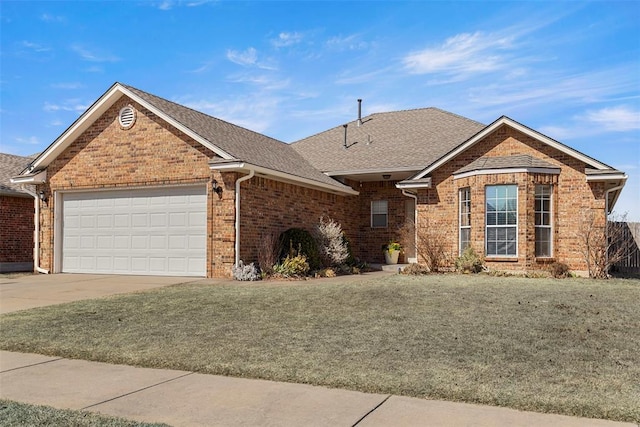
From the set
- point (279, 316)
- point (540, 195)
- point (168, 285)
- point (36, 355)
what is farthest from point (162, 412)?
point (540, 195)

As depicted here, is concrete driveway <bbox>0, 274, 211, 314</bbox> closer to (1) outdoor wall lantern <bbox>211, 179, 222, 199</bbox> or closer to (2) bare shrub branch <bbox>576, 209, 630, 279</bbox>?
(1) outdoor wall lantern <bbox>211, 179, 222, 199</bbox>

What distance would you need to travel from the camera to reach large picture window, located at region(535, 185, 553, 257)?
53.4ft

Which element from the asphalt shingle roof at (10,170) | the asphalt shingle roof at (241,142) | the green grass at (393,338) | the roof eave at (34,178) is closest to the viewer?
the green grass at (393,338)

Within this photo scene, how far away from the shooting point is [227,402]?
5148 mm

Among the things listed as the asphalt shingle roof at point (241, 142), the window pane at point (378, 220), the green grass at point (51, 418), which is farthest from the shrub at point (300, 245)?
the green grass at point (51, 418)

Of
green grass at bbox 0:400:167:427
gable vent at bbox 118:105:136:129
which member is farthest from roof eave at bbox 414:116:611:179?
green grass at bbox 0:400:167:427

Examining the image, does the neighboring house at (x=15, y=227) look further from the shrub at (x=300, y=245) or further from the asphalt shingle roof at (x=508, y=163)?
the asphalt shingle roof at (x=508, y=163)

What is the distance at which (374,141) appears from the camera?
2303 centimetres

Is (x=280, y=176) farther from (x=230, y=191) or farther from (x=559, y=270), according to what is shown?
(x=559, y=270)

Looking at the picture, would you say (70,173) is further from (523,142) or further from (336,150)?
(523,142)

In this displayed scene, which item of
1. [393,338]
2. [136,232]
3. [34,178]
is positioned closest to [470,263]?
[393,338]

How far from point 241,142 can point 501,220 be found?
28.4ft

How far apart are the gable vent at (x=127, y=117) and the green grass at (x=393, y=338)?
7.61 metres

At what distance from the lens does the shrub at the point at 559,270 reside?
15477mm
